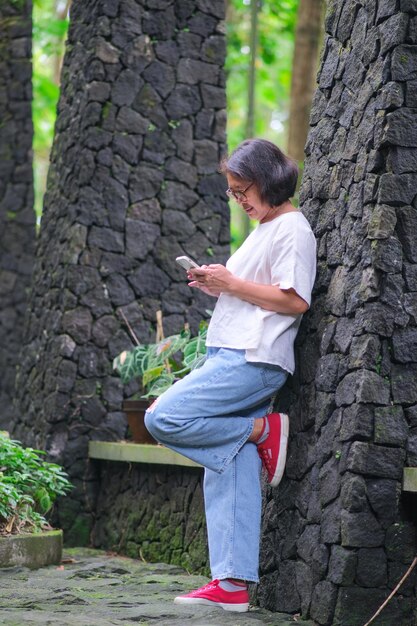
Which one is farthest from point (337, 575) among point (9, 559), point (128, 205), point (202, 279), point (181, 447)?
point (128, 205)

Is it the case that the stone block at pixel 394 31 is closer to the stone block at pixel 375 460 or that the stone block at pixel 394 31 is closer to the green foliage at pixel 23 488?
the stone block at pixel 375 460

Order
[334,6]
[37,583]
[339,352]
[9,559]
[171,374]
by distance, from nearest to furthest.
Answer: [339,352], [334,6], [37,583], [9,559], [171,374]

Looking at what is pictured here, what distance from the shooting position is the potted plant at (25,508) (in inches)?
213

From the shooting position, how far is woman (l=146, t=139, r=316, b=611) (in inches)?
159

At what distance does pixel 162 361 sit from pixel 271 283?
6.44 feet

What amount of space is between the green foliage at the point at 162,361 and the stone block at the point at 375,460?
1477 millimetres

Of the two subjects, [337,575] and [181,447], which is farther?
[181,447]

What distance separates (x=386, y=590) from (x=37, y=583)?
1841mm

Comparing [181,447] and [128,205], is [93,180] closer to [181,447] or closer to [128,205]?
[128,205]

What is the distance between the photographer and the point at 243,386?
405 centimetres

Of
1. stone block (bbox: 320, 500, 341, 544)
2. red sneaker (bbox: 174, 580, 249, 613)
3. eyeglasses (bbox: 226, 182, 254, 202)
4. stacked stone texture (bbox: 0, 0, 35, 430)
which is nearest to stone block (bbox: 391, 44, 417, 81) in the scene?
eyeglasses (bbox: 226, 182, 254, 202)

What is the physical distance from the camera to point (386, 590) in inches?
148

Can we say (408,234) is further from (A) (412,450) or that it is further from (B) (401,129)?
(A) (412,450)

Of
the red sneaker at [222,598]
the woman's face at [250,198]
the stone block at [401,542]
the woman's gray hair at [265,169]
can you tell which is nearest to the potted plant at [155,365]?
the woman's face at [250,198]
